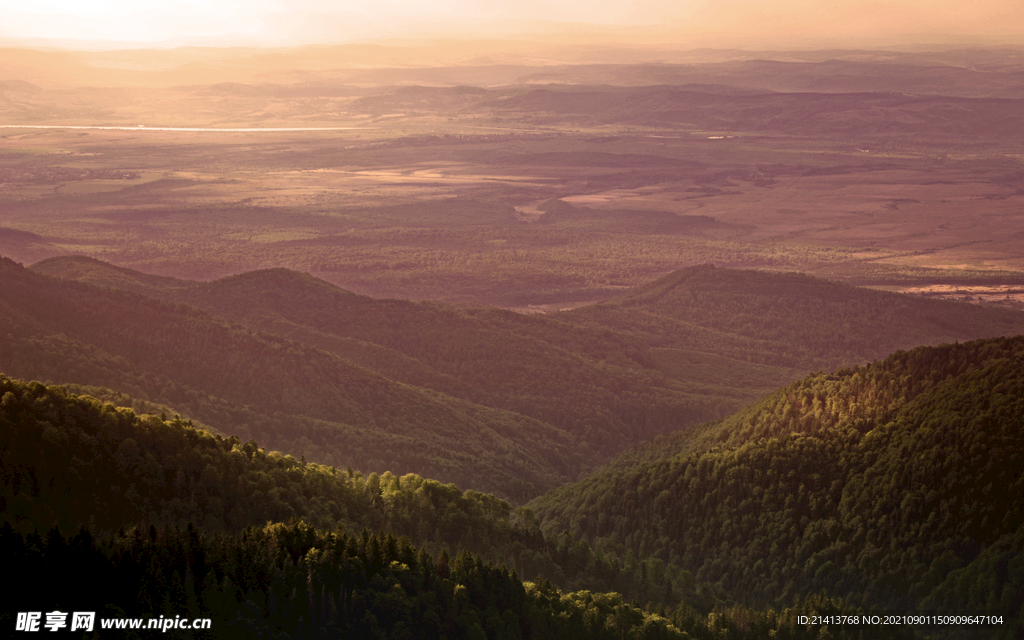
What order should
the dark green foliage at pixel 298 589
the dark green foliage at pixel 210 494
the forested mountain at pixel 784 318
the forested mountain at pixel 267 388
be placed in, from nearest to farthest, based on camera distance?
the dark green foliage at pixel 298 589, the dark green foliage at pixel 210 494, the forested mountain at pixel 267 388, the forested mountain at pixel 784 318

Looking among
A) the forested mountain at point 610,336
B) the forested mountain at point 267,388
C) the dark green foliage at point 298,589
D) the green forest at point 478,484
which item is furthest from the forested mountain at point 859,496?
the forested mountain at point 610,336

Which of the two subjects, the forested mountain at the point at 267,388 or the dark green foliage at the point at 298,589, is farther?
the forested mountain at the point at 267,388

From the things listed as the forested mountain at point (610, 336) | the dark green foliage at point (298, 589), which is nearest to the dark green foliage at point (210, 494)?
the dark green foliage at point (298, 589)

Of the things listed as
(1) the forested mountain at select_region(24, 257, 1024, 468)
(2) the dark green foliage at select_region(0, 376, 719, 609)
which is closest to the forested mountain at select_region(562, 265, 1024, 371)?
(1) the forested mountain at select_region(24, 257, 1024, 468)

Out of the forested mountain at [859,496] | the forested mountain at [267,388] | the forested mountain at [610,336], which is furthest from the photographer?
the forested mountain at [610,336]

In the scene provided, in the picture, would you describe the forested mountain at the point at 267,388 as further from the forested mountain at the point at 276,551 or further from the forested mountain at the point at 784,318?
the forested mountain at the point at 784,318

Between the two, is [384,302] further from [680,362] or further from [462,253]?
[462,253]

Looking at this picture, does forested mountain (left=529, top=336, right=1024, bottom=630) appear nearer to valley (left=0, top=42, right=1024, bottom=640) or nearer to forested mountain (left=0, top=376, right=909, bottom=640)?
valley (left=0, top=42, right=1024, bottom=640)

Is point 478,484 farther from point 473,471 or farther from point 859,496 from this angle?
point 859,496

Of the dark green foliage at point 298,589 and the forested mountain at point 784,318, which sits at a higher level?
the dark green foliage at point 298,589
